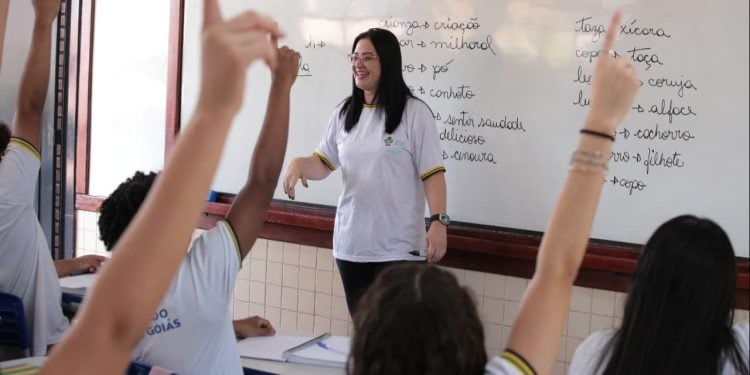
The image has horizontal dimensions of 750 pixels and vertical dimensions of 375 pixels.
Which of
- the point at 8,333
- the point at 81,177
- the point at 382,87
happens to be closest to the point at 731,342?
the point at 382,87

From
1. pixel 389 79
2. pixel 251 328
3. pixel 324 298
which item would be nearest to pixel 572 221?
pixel 251 328

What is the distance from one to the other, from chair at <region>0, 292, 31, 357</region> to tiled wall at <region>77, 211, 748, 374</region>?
5.55ft

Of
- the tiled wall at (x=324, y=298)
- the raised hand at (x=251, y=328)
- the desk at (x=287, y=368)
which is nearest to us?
the desk at (x=287, y=368)

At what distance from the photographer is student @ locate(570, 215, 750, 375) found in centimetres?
134

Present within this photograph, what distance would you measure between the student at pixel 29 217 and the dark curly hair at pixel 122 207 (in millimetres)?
543

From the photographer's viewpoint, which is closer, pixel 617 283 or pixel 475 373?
pixel 475 373

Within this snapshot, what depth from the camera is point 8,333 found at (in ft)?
7.32

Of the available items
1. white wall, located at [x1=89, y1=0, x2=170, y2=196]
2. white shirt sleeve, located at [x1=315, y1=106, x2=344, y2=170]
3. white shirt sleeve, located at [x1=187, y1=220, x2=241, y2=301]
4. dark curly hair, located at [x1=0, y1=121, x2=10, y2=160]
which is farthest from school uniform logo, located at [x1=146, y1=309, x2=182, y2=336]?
white wall, located at [x1=89, y1=0, x2=170, y2=196]

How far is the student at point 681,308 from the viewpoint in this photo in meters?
1.34

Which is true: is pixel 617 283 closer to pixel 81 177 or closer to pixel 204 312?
pixel 204 312

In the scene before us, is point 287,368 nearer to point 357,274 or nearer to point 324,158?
point 357,274

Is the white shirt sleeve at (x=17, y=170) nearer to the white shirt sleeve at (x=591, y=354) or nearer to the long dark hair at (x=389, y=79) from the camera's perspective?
the long dark hair at (x=389, y=79)

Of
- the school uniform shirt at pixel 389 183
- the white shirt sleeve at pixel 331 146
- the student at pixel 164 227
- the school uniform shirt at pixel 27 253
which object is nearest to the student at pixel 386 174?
the school uniform shirt at pixel 389 183

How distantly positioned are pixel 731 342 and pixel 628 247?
62.1 inches
